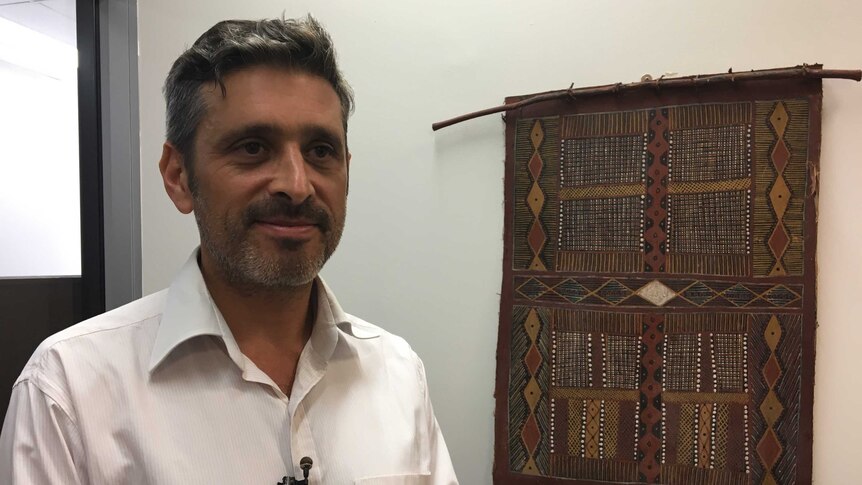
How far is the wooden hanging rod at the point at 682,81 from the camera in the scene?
1.16 meters

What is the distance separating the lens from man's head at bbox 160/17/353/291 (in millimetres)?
809

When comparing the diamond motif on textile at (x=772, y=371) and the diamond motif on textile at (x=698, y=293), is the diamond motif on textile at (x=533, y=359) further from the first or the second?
the diamond motif on textile at (x=772, y=371)

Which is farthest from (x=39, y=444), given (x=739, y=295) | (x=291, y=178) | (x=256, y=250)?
(x=739, y=295)

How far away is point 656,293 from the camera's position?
49.7 inches

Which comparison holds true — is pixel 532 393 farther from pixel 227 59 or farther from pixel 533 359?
pixel 227 59

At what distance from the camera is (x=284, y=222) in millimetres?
814

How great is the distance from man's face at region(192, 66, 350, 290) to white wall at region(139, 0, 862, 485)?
2.00 feet

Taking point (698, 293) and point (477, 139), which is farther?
point (477, 139)

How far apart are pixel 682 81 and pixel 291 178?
3.03 feet

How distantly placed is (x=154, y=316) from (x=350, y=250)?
676 millimetres

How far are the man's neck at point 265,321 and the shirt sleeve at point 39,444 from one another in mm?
252

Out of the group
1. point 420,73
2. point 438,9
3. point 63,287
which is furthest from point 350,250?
point 63,287

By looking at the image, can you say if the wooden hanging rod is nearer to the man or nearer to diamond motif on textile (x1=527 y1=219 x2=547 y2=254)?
diamond motif on textile (x1=527 y1=219 x2=547 y2=254)

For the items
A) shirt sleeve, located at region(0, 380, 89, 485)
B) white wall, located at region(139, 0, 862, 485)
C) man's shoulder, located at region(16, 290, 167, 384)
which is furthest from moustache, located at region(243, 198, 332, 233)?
white wall, located at region(139, 0, 862, 485)
